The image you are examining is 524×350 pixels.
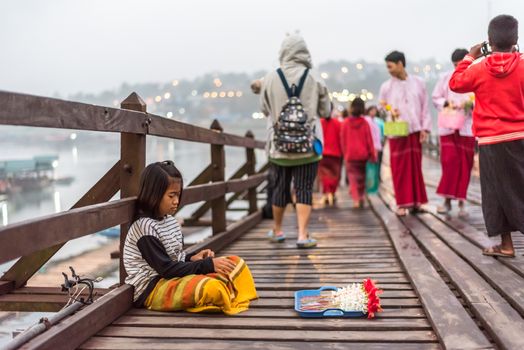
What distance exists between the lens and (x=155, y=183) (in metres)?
3.18

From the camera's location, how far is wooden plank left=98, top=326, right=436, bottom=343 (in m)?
2.61

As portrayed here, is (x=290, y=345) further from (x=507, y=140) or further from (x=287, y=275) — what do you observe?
(x=507, y=140)

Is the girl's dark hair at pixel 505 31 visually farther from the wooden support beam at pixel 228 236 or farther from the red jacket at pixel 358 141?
the red jacket at pixel 358 141

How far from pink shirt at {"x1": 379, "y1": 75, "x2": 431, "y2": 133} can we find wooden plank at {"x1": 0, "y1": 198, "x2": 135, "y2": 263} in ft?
12.9

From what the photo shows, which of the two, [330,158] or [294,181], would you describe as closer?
[294,181]

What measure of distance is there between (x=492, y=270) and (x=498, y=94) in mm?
1071

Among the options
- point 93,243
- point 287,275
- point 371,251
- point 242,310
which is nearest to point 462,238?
point 371,251

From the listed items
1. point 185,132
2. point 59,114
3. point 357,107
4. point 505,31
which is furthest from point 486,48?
point 357,107

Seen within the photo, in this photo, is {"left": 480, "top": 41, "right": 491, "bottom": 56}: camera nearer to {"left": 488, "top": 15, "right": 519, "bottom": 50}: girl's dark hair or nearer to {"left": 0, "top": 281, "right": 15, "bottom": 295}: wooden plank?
{"left": 488, "top": 15, "right": 519, "bottom": 50}: girl's dark hair

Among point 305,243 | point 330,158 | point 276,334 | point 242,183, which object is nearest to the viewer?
point 276,334

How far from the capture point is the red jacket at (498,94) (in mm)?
3779

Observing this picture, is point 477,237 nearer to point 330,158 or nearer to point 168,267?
point 168,267

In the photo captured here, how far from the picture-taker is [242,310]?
313cm

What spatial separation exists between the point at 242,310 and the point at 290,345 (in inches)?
24.1
